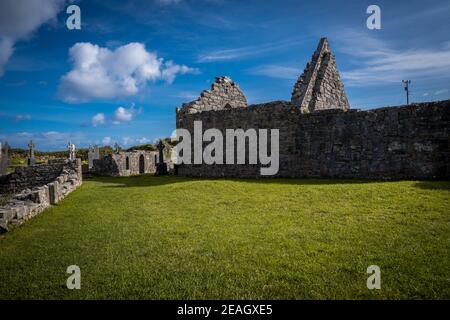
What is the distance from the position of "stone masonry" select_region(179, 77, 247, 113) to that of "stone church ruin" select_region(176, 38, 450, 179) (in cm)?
8

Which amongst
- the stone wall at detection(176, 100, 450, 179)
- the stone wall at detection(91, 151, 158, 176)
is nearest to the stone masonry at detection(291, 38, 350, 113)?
the stone wall at detection(176, 100, 450, 179)

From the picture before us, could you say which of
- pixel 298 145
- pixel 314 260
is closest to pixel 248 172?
pixel 298 145

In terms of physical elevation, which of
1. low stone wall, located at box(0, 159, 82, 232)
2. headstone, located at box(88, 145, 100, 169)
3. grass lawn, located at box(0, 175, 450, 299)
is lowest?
grass lawn, located at box(0, 175, 450, 299)

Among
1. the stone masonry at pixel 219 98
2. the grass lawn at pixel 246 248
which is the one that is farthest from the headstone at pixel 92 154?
the grass lawn at pixel 246 248

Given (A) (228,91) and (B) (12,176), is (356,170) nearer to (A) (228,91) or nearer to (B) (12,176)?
(A) (228,91)

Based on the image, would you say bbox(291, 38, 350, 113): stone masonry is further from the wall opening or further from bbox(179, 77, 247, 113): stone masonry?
the wall opening

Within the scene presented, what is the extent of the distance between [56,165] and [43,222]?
1274 cm

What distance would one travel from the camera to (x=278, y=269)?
4.62 meters

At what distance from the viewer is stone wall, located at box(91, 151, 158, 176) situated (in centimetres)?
2416

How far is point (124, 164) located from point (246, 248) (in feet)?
69.1

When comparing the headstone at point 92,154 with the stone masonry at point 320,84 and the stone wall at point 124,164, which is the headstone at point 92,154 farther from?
the stone masonry at point 320,84

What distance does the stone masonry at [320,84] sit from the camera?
55.0ft

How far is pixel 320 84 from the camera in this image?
17406 millimetres
